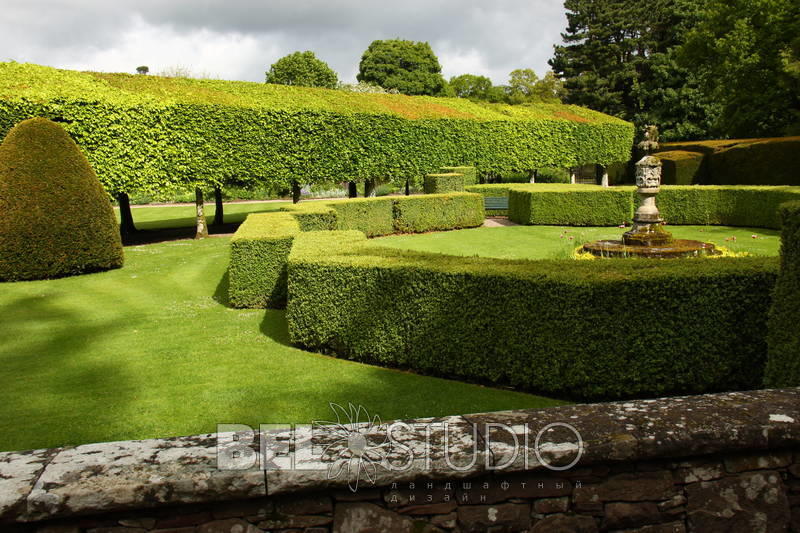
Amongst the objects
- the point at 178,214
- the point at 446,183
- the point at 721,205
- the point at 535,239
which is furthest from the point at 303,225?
the point at 178,214

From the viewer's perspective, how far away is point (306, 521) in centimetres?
236

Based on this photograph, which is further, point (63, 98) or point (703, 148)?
point (703, 148)

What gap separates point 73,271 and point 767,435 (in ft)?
47.1

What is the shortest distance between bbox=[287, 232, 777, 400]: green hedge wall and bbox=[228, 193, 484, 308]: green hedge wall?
343cm

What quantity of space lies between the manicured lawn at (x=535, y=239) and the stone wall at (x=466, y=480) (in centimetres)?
1152

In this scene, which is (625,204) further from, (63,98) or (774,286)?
(63,98)

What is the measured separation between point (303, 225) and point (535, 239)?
8.05 meters

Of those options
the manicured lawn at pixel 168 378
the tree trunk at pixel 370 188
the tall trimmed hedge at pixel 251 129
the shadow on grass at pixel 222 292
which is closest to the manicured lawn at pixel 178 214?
the tree trunk at pixel 370 188

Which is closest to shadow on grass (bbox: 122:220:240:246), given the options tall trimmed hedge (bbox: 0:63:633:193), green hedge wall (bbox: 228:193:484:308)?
tall trimmed hedge (bbox: 0:63:633:193)

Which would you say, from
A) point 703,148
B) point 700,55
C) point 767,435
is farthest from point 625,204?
point 767,435

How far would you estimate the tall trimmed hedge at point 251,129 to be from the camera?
17172mm

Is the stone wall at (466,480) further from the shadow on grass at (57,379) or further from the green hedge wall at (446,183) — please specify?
the green hedge wall at (446,183)

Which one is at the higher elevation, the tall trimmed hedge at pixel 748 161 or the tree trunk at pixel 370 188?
the tall trimmed hedge at pixel 748 161

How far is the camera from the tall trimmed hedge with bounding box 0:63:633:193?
56.3ft
